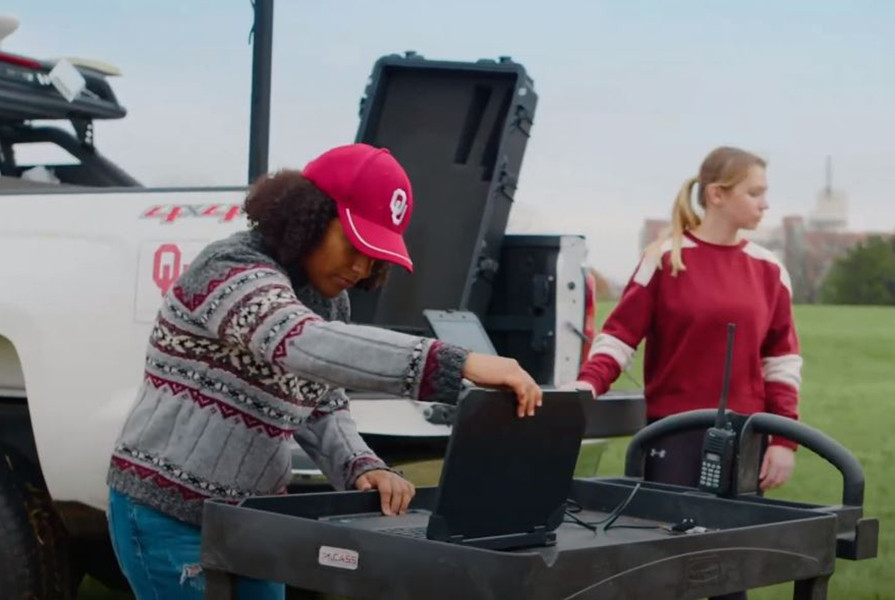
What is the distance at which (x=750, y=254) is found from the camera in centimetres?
456

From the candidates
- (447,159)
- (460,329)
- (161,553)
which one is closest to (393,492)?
(161,553)

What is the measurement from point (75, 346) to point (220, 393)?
5.57 ft

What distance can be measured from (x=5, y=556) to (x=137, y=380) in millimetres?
637

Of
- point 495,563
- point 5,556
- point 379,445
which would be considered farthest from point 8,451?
point 495,563

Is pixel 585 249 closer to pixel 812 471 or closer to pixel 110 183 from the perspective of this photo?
pixel 110 183

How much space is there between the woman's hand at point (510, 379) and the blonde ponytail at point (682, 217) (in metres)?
1.97

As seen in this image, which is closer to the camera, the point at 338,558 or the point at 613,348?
the point at 338,558

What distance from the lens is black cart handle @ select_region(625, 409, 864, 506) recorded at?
316 cm

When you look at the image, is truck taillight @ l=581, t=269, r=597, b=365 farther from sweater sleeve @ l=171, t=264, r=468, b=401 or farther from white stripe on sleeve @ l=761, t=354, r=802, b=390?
sweater sleeve @ l=171, t=264, r=468, b=401

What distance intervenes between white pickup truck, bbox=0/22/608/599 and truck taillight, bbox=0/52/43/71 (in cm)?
112

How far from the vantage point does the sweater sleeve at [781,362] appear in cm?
459

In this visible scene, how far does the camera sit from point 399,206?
10.0 feet

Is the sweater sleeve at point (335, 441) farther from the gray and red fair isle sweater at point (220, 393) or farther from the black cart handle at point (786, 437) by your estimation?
the black cart handle at point (786, 437)

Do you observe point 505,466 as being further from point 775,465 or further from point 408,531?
point 775,465
